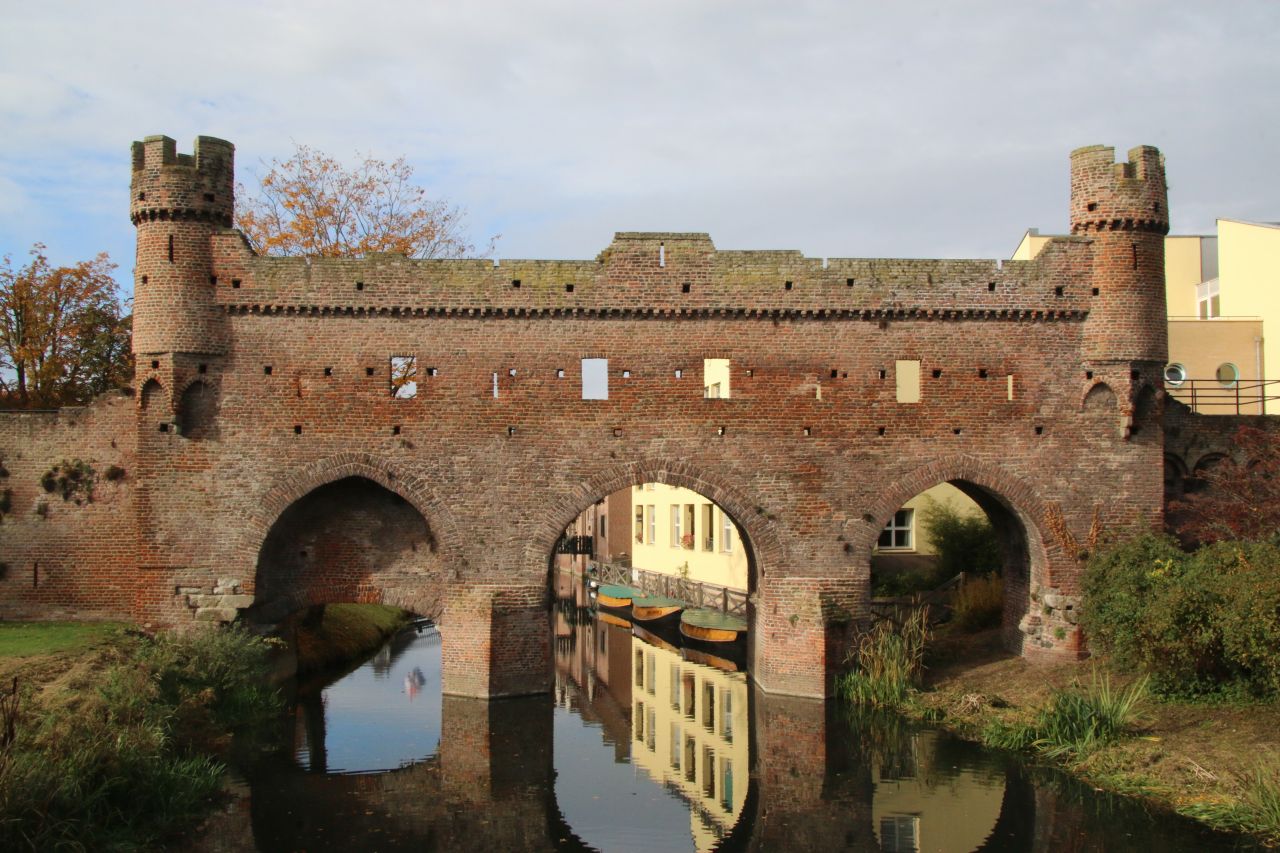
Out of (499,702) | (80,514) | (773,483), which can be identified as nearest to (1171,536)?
(773,483)

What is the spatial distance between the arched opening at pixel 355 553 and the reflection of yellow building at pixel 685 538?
1248 centimetres

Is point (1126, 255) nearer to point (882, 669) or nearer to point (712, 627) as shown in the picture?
point (882, 669)

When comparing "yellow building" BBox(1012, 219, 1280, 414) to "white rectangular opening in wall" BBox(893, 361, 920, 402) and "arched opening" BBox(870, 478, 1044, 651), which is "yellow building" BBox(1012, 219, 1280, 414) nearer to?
"white rectangular opening in wall" BBox(893, 361, 920, 402)

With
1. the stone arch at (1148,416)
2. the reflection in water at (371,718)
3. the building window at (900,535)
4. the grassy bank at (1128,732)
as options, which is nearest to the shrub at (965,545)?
the building window at (900,535)

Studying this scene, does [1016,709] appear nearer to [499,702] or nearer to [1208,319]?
[499,702]

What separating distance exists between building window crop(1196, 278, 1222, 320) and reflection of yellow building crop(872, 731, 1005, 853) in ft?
97.9

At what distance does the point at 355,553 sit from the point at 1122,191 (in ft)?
53.3

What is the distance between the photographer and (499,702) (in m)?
21.4

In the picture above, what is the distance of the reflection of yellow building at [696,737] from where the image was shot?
1641cm

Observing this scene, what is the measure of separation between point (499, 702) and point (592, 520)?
37.7m

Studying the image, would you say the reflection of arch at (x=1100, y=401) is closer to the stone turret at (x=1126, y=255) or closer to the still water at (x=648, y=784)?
the stone turret at (x=1126, y=255)

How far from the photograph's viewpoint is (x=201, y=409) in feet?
70.5

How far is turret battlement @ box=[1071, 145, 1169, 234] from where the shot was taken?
22000 millimetres

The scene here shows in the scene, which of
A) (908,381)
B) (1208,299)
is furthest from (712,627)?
(1208,299)
